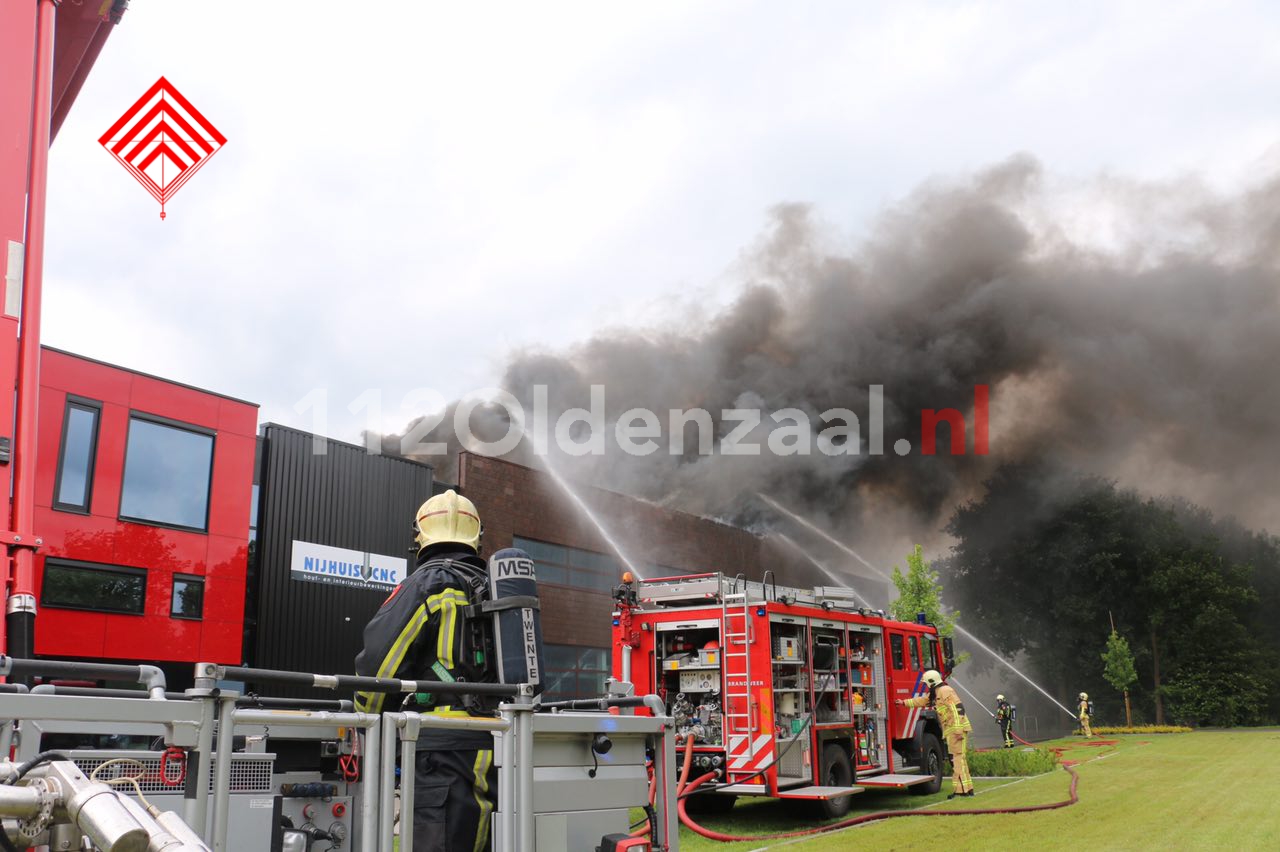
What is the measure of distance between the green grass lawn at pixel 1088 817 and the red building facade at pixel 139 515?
34.8 feet

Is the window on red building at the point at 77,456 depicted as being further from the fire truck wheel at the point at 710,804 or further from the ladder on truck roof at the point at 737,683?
the ladder on truck roof at the point at 737,683

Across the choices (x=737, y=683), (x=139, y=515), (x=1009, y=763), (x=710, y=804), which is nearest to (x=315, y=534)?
(x=139, y=515)

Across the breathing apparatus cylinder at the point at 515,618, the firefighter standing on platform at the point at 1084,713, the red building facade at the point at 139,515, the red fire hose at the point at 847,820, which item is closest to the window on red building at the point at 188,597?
the red building facade at the point at 139,515

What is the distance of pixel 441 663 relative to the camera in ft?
13.5

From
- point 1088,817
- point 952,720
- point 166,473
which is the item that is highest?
point 166,473

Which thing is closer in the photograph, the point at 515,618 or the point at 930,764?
the point at 515,618

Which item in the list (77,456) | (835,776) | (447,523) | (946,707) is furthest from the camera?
(77,456)

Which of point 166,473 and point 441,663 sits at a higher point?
point 166,473

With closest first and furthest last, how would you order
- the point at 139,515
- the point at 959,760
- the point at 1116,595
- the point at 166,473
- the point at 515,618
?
1. the point at 515,618
2. the point at 959,760
3. the point at 139,515
4. the point at 166,473
5. the point at 1116,595

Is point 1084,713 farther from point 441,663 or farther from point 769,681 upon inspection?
point 441,663

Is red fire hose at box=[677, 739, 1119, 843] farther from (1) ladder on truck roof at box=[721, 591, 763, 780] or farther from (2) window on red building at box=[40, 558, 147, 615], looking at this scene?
(2) window on red building at box=[40, 558, 147, 615]

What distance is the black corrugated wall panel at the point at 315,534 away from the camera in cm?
1898

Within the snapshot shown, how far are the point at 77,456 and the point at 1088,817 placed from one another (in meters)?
15.9

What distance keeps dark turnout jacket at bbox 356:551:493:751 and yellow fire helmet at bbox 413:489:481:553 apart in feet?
0.70
